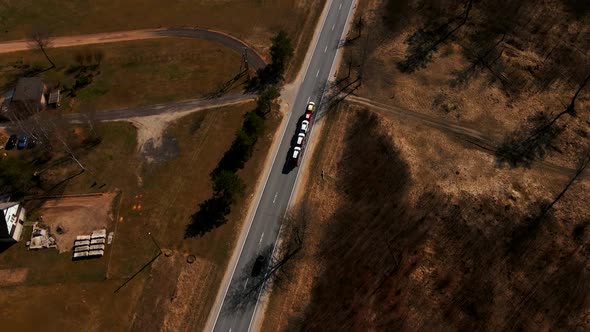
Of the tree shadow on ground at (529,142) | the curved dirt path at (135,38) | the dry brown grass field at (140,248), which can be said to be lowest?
the dry brown grass field at (140,248)

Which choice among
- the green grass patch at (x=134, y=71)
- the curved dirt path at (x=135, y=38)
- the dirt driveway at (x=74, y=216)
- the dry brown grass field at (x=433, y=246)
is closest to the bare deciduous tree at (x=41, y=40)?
the curved dirt path at (x=135, y=38)

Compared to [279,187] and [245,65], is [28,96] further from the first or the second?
[279,187]

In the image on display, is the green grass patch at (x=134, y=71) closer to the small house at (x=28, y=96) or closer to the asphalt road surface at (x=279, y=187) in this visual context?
the small house at (x=28, y=96)

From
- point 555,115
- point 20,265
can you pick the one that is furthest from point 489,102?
point 20,265

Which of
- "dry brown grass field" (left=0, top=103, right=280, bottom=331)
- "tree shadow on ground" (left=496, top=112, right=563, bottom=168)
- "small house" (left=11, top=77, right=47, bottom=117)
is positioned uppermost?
"small house" (left=11, top=77, right=47, bottom=117)

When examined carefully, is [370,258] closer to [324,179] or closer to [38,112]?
[324,179]

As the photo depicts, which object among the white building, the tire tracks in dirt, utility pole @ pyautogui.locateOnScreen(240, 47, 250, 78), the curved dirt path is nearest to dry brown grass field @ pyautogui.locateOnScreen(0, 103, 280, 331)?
the white building

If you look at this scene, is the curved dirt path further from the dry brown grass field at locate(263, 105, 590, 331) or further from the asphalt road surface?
the dry brown grass field at locate(263, 105, 590, 331)
